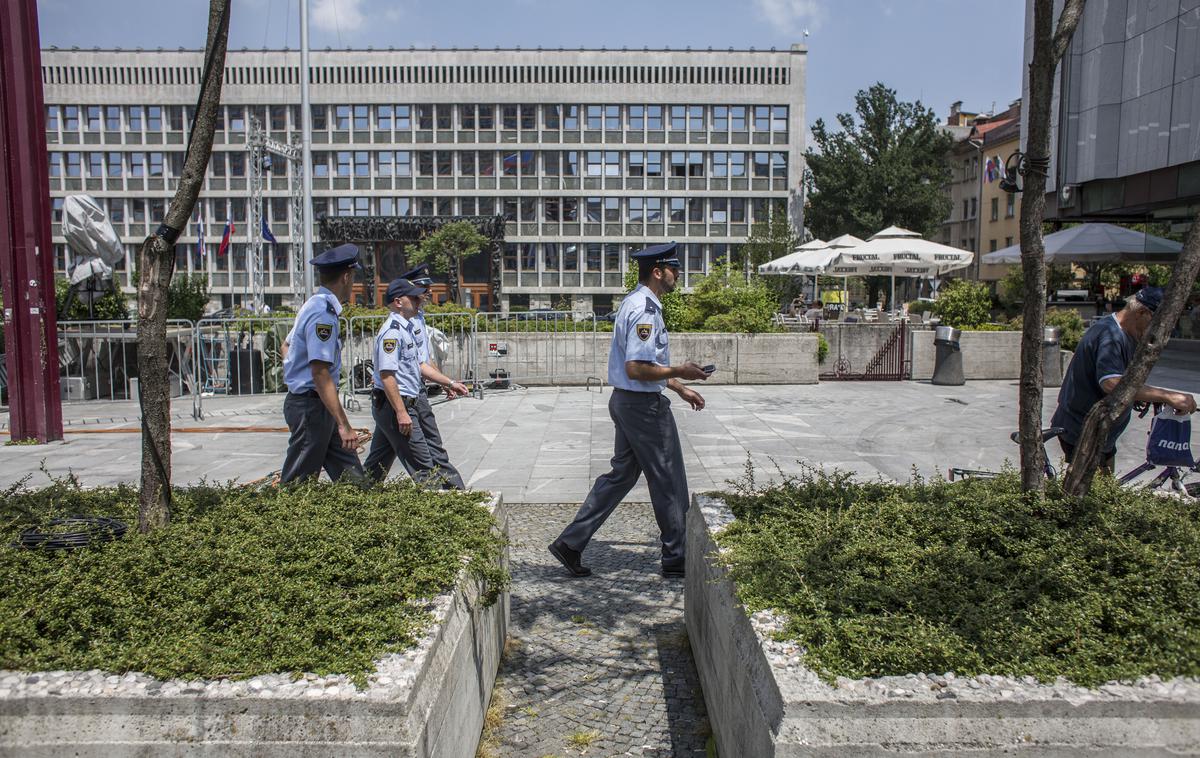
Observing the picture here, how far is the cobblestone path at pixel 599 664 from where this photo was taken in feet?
11.9

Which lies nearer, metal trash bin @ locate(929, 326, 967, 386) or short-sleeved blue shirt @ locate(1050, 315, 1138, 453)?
short-sleeved blue shirt @ locate(1050, 315, 1138, 453)

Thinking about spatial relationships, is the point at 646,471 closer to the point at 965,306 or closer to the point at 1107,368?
the point at 1107,368

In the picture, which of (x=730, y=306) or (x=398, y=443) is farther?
(x=730, y=306)

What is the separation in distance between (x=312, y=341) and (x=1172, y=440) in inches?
225

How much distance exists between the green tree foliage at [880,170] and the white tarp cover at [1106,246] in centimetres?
3044

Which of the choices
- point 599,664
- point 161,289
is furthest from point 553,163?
point 161,289

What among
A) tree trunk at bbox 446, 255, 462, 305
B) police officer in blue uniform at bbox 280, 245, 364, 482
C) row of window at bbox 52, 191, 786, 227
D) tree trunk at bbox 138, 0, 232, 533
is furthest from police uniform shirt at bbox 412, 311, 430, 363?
row of window at bbox 52, 191, 786, 227

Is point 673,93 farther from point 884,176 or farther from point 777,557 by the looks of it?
point 777,557

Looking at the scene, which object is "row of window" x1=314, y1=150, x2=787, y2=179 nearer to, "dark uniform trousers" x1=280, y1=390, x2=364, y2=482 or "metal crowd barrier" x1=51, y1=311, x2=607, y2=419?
"metal crowd barrier" x1=51, y1=311, x2=607, y2=419

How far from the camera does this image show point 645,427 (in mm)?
5367

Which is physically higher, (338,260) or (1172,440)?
(338,260)

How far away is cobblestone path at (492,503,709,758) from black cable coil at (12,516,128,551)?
1.79 metres

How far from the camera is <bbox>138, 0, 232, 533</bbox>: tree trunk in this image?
3.67 m

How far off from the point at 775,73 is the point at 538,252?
19.7 meters
